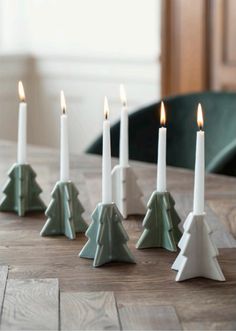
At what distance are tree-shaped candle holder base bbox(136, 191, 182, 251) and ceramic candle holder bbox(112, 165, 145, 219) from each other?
0.18 meters

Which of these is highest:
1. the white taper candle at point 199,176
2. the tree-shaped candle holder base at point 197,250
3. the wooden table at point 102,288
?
the white taper candle at point 199,176

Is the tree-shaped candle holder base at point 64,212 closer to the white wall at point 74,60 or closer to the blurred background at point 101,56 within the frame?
the blurred background at point 101,56

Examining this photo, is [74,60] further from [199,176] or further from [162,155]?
[199,176]

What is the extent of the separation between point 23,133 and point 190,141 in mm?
1162

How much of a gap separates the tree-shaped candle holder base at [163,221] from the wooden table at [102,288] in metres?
0.02

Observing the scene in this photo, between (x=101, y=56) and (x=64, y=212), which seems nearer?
(x=64, y=212)

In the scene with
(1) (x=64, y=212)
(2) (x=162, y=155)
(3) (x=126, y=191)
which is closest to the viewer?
(2) (x=162, y=155)

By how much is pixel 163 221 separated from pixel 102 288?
208 millimetres

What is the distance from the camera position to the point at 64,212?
135cm

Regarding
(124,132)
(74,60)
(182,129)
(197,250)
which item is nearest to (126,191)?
(124,132)

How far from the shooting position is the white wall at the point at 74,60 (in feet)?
12.9

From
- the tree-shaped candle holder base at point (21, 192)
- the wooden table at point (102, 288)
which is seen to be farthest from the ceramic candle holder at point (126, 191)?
the tree-shaped candle holder base at point (21, 192)

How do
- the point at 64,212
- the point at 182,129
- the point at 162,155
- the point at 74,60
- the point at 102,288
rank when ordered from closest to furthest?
the point at 102,288 < the point at 162,155 < the point at 64,212 < the point at 182,129 < the point at 74,60

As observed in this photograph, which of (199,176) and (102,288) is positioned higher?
(199,176)
